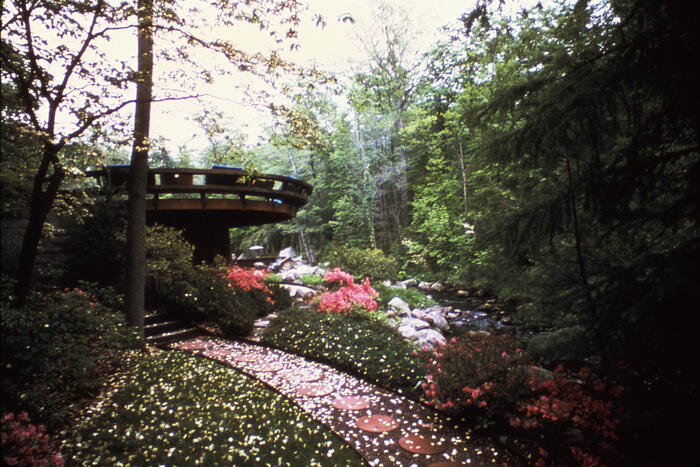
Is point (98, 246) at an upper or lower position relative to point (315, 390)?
upper

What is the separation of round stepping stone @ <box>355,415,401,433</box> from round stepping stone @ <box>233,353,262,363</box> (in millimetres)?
Result: 2225

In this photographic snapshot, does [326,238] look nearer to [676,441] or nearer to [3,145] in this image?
[3,145]

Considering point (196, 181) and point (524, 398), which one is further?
point (196, 181)

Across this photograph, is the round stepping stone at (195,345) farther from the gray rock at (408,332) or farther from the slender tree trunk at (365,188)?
the slender tree trunk at (365,188)

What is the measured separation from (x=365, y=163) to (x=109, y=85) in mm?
16184

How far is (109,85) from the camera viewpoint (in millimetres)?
4418

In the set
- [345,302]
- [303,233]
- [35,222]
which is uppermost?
[303,233]

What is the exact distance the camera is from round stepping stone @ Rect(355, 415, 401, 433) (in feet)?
10.9

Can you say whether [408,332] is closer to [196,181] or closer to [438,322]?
[438,322]

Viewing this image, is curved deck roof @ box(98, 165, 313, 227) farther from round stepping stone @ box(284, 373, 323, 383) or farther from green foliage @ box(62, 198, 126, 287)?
round stepping stone @ box(284, 373, 323, 383)

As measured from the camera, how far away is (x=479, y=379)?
3410 millimetres

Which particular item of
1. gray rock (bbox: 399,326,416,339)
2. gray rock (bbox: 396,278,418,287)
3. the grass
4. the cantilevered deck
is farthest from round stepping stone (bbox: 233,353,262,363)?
gray rock (bbox: 396,278,418,287)

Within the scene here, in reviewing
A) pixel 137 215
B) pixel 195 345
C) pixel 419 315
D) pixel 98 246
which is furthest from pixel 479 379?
pixel 98 246

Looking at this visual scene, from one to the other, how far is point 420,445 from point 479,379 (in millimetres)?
873
